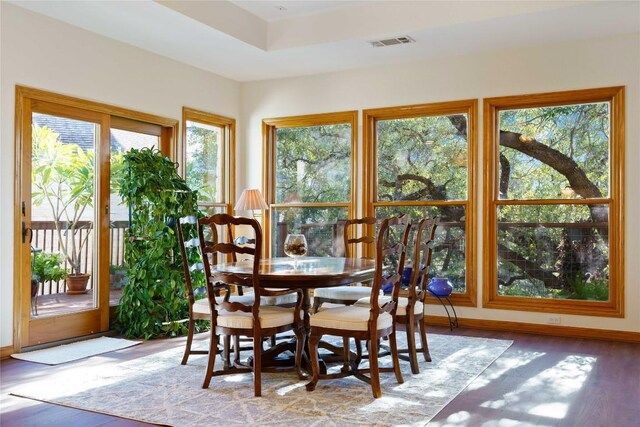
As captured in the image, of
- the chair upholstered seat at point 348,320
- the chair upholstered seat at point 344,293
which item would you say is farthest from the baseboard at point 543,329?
the chair upholstered seat at point 348,320

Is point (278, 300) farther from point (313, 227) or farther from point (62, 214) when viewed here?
point (313, 227)

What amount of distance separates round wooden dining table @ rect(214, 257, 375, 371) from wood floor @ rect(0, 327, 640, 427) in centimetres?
94

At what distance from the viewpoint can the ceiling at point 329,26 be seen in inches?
183

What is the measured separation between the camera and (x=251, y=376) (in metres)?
3.82

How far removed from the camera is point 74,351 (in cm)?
459

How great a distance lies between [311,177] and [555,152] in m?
2.67

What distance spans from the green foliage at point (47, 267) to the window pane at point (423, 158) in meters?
3.30

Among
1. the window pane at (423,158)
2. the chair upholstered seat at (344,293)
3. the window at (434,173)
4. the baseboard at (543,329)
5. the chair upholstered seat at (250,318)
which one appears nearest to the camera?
the chair upholstered seat at (250,318)

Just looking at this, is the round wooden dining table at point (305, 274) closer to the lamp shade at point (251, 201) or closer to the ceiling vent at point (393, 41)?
the lamp shade at point (251, 201)

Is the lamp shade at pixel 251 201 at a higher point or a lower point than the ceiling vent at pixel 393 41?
lower

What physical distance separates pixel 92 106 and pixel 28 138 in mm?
708

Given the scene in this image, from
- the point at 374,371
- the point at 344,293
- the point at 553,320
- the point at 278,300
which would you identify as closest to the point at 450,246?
the point at 553,320

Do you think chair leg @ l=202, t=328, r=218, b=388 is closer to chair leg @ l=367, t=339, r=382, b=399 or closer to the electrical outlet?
chair leg @ l=367, t=339, r=382, b=399

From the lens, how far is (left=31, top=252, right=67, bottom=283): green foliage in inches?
186
